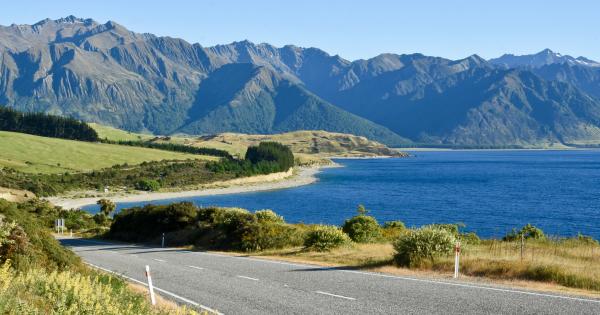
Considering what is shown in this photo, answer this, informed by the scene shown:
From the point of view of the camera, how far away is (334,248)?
32125 millimetres

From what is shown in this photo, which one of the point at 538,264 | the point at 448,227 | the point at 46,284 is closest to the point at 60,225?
the point at 448,227

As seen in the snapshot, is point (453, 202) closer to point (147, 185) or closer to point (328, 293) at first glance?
point (147, 185)

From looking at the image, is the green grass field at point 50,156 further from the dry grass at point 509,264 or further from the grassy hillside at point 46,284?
the grassy hillside at point 46,284

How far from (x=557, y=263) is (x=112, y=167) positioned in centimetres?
17116

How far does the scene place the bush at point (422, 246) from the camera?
Answer: 24672mm

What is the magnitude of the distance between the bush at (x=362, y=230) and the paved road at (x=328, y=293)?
31.4 ft

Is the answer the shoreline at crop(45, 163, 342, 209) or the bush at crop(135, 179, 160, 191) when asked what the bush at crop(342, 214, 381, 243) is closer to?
the shoreline at crop(45, 163, 342, 209)

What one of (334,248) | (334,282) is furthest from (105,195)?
(334,282)

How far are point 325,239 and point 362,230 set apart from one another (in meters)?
6.01

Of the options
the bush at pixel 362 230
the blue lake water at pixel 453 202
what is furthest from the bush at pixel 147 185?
the bush at pixel 362 230

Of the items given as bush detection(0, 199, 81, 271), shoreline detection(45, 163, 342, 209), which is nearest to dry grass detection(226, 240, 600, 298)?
bush detection(0, 199, 81, 271)

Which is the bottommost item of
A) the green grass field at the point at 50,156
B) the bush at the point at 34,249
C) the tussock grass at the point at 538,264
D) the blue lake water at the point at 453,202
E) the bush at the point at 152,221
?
the blue lake water at the point at 453,202

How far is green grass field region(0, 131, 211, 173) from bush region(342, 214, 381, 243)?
137520mm

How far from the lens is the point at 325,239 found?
32375 millimetres
